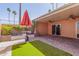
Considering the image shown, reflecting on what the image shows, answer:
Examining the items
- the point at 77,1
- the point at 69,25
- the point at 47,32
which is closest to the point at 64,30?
the point at 69,25

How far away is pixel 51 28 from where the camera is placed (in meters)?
26.0

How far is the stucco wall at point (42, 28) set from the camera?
26.6m

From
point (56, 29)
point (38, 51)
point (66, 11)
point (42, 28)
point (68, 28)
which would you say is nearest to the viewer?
point (38, 51)

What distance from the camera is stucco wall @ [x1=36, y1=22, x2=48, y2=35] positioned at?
87.3 feet

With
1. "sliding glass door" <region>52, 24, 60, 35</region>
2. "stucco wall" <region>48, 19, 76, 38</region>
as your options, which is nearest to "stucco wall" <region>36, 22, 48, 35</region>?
"sliding glass door" <region>52, 24, 60, 35</region>

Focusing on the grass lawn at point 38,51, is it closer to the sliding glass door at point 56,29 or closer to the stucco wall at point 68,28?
the stucco wall at point 68,28

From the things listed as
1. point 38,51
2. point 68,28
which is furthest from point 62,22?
point 38,51

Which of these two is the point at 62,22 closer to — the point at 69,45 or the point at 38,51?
the point at 69,45

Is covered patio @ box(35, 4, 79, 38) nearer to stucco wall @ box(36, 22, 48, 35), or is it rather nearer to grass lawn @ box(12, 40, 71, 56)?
stucco wall @ box(36, 22, 48, 35)

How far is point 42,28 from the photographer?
26.9m

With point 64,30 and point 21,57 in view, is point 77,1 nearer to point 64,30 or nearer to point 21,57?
point 21,57

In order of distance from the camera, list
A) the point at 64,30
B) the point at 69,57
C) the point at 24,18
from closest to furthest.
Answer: the point at 69,57 → the point at 24,18 → the point at 64,30

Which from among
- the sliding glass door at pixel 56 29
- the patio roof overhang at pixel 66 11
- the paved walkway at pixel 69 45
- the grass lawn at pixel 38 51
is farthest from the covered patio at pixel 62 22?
the grass lawn at pixel 38 51

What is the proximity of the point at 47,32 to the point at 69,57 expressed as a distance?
19.3m
